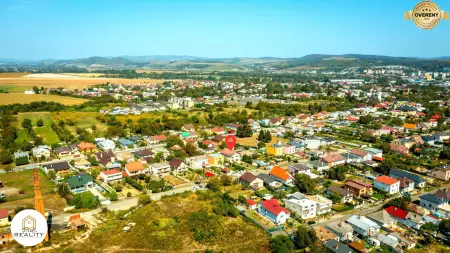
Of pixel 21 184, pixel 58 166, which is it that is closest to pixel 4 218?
pixel 21 184

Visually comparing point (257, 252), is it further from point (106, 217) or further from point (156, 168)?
point (156, 168)

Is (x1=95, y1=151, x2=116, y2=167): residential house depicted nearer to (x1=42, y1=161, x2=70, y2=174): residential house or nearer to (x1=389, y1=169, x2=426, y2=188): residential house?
(x1=42, y1=161, x2=70, y2=174): residential house

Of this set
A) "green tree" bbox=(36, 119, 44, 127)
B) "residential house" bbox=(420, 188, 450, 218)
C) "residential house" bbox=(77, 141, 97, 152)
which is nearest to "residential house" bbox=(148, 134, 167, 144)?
"residential house" bbox=(77, 141, 97, 152)

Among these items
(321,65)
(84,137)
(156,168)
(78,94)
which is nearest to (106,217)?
(156,168)

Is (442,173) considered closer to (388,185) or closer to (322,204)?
(388,185)

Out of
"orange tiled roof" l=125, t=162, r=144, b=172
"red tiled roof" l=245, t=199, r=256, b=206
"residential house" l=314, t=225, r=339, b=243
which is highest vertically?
"orange tiled roof" l=125, t=162, r=144, b=172
